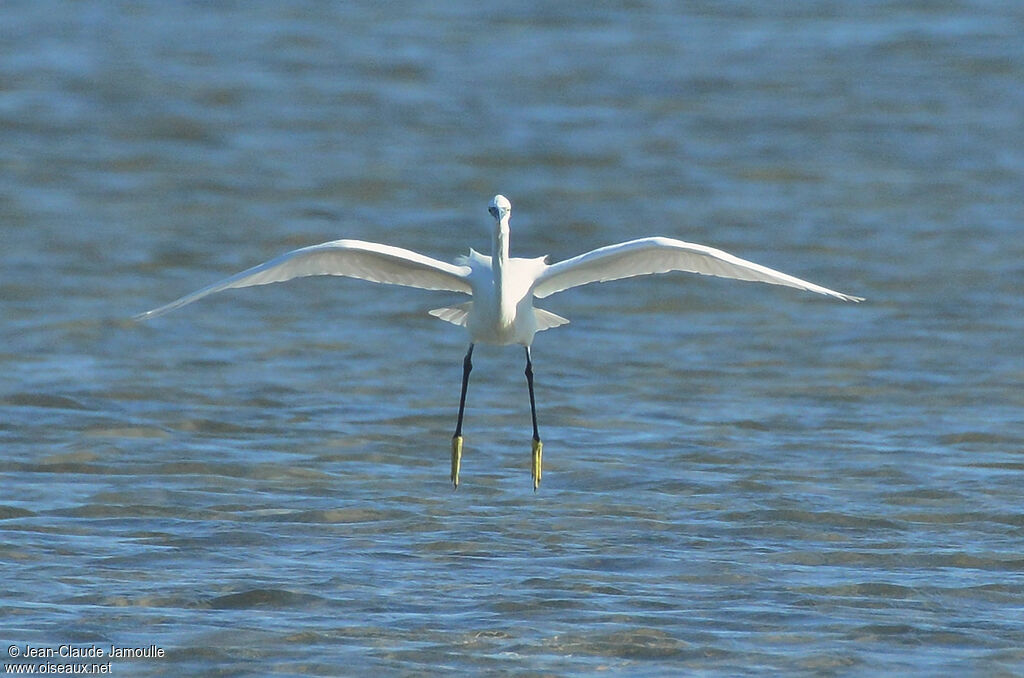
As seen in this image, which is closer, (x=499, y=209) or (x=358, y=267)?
(x=499, y=209)

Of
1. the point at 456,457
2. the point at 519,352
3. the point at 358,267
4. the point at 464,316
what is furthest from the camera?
the point at 519,352

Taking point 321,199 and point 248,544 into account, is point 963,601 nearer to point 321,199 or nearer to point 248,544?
point 248,544

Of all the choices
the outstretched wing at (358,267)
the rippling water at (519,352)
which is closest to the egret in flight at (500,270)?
the outstretched wing at (358,267)

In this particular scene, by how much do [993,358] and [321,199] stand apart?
6916mm

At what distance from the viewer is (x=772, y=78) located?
21.1 meters

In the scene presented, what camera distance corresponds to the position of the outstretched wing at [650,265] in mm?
8320

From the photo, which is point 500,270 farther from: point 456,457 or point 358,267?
point 456,457

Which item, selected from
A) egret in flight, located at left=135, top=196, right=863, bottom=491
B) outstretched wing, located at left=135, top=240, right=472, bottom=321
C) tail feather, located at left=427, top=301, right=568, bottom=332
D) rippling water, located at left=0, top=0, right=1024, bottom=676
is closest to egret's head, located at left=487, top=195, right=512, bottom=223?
egret in flight, located at left=135, top=196, right=863, bottom=491

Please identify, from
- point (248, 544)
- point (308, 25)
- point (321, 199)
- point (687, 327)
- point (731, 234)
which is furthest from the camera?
point (308, 25)

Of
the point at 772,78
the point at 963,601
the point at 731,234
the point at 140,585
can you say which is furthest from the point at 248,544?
the point at 772,78

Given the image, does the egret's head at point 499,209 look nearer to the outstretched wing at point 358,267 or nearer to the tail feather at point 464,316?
the outstretched wing at point 358,267

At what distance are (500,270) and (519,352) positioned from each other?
472 cm

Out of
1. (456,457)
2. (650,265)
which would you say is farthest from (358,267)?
(650,265)

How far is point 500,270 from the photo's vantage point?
839 cm
